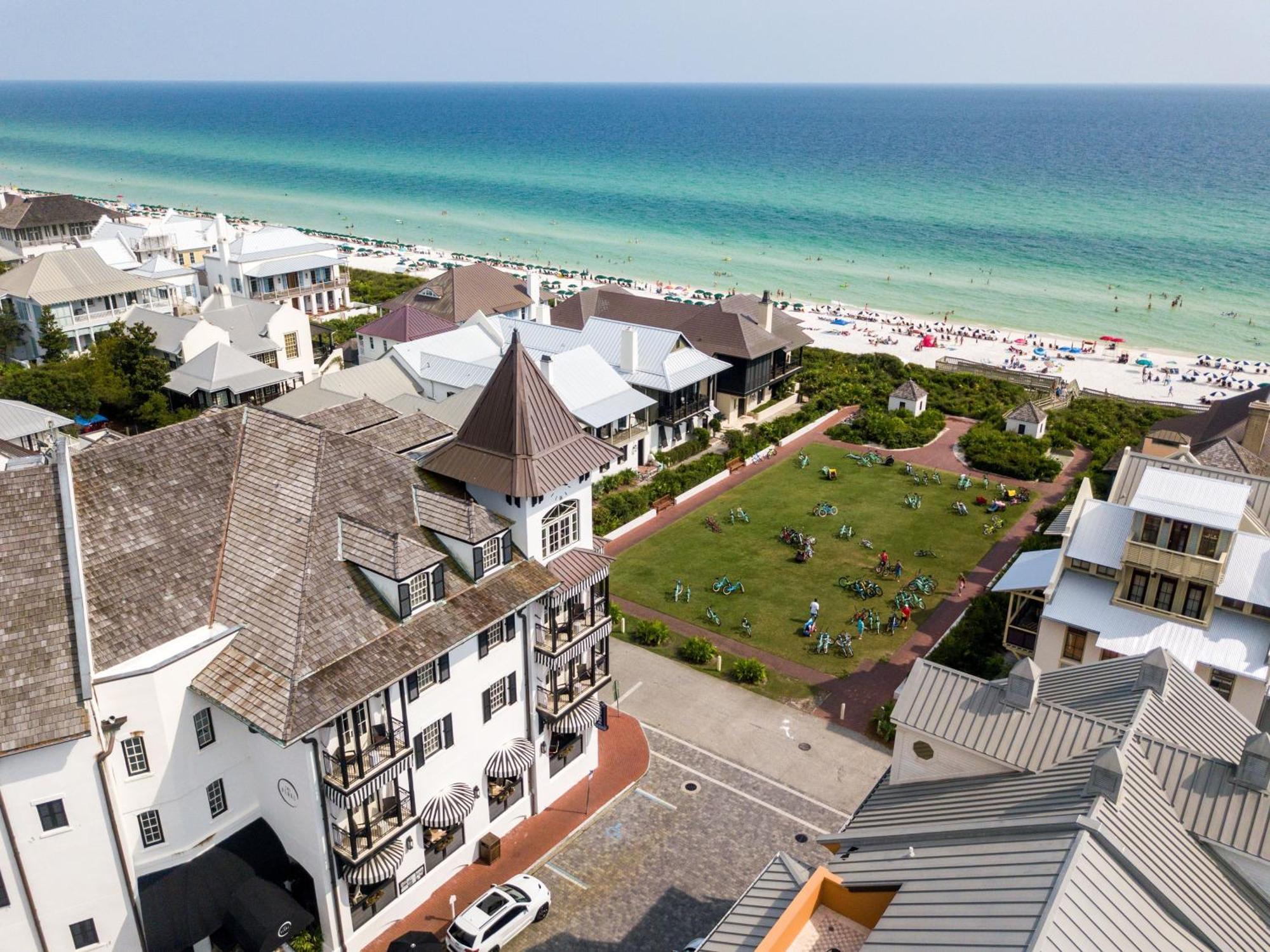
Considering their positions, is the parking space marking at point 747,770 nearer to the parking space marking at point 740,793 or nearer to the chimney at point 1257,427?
the parking space marking at point 740,793

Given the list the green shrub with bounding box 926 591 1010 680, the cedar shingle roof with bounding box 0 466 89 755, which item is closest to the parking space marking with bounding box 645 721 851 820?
the green shrub with bounding box 926 591 1010 680

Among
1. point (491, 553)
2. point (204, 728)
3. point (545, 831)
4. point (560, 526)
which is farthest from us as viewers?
point (545, 831)

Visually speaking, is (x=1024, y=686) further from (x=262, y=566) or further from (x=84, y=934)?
(x=84, y=934)

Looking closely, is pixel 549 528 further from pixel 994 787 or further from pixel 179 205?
pixel 179 205

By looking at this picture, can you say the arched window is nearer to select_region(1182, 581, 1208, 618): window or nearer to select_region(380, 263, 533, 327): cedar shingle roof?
select_region(1182, 581, 1208, 618): window

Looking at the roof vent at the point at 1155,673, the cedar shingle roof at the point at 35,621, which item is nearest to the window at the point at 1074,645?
the roof vent at the point at 1155,673

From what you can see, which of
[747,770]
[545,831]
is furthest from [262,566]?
[747,770]

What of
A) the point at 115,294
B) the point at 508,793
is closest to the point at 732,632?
the point at 508,793
